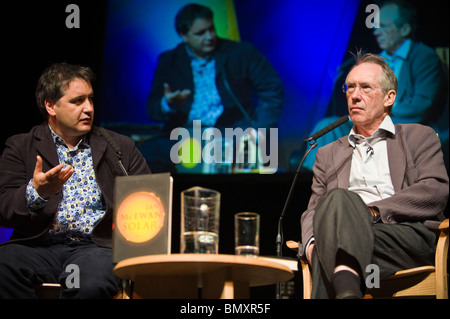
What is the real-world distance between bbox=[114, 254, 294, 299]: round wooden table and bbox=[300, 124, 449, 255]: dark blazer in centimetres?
67

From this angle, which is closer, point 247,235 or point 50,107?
point 247,235

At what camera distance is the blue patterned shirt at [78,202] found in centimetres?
298

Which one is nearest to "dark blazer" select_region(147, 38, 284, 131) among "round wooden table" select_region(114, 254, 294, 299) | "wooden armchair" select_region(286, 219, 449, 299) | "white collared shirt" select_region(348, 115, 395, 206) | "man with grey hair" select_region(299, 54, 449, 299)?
"man with grey hair" select_region(299, 54, 449, 299)

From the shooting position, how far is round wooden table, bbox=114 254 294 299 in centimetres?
194

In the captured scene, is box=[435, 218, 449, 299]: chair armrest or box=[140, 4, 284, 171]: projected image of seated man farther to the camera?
box=[140, 4, 284, 171]: projected image of seated man

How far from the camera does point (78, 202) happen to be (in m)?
3.03

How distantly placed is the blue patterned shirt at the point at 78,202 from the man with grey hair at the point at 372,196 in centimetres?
111

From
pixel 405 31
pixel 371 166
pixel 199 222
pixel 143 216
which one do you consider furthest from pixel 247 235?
pixel 405 31

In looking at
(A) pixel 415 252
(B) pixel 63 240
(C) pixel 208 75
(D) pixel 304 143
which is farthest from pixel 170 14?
(A) pixel 415 252

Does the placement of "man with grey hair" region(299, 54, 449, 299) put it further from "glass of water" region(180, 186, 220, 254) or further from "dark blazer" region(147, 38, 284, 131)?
"dark blazer" region(147, 38, 284, 131)

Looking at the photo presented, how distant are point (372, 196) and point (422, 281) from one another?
0.51 m

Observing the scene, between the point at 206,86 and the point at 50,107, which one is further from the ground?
the point at 206,86

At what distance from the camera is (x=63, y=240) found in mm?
2988

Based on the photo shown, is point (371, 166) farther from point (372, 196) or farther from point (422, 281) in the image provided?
point (422, 281)
